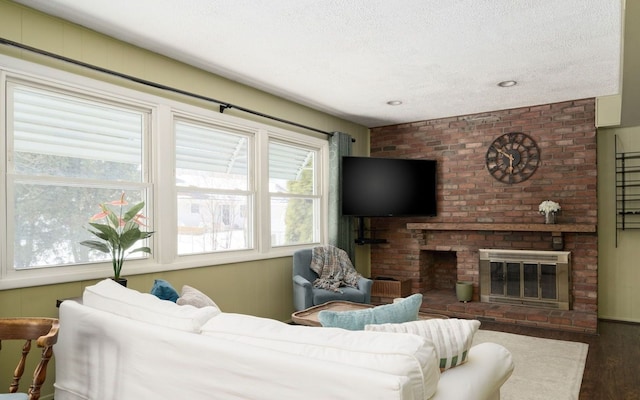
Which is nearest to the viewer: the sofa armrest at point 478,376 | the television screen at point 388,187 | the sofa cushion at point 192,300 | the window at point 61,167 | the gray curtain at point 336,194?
the sofa armrest at point 478,376

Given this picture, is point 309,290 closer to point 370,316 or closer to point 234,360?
point 370,316

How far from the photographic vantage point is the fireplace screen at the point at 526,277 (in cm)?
499

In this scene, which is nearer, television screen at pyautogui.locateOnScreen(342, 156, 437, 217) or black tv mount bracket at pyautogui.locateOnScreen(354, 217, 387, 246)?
television screen at pyautogui.locateOnScreen(342, 156, 437, 217)

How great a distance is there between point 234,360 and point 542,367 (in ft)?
9.85

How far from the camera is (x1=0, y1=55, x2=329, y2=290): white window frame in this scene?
2.74 meters

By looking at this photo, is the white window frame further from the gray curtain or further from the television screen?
the television screen

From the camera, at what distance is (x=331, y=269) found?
16.4 ft

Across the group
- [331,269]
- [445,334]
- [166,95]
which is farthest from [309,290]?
[445,334]

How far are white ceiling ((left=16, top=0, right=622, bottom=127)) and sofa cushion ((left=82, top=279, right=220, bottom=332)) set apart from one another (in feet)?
5.76

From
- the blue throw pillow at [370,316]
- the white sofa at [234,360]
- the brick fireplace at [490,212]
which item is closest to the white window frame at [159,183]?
the white sofa at [234,360]

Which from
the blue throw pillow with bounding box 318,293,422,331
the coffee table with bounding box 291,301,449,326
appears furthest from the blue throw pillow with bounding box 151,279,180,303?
the blue throw pillow with bounding box 318,293,422,331

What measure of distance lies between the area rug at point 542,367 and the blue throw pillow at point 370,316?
5.09 ft

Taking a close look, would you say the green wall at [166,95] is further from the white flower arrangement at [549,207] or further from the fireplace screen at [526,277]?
the white flower arrangement at [549,207]

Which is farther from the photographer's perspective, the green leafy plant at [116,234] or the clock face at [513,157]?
the clock face at [513,157]
